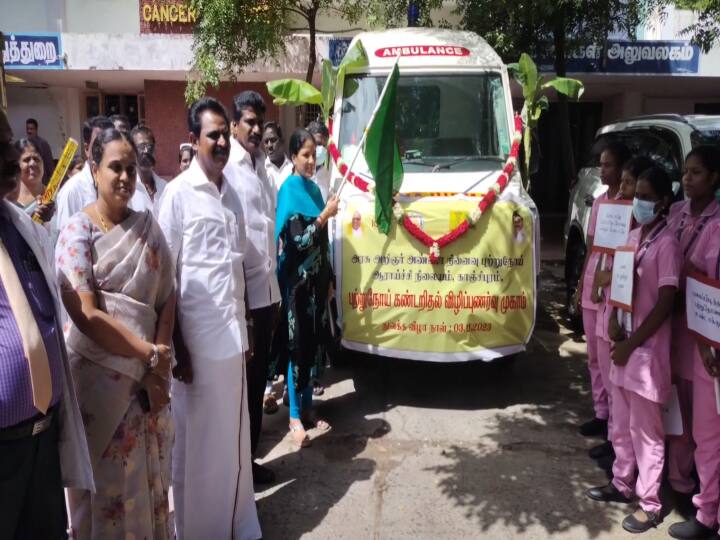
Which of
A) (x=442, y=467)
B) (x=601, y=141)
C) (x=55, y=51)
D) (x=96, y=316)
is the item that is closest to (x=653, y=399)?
(x=442, y=467)

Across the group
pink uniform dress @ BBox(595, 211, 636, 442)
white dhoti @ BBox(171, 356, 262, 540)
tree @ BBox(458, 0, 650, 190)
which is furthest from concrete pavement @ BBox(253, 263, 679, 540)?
tree @ BBox(458, 0, 650, 190)

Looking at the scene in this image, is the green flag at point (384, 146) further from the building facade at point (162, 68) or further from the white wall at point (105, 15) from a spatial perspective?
the white wall at point (105, 15)

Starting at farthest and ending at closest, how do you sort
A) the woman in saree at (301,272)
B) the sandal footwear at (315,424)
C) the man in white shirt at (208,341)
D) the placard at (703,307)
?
the sandal footwear at (315,424) → the woman in saree at (301,272) → the placard at (703,307) → the man in white shirt at (208,341)

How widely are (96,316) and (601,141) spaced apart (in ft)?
20.6

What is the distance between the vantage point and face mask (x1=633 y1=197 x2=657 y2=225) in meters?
3.26

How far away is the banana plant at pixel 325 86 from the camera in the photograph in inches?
213

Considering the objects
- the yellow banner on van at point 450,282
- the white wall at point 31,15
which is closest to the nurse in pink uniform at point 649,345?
the yellow banner on van at point 450,282

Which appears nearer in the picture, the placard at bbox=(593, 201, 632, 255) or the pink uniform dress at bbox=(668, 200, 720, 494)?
the pink uniform dress at bbox=(668, 200, 720, 494)

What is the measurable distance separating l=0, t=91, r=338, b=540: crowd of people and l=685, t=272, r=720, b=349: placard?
6.98 ft

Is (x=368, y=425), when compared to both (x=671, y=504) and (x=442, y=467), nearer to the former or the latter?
(x=442, y=467)

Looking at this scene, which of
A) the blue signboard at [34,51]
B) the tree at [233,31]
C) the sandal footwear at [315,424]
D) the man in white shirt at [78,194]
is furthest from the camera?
the blue signboard at [34,51]

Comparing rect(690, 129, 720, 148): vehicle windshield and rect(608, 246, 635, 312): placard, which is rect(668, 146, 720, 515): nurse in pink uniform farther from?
rect(690, 129, 720, 148): vehicle windshield

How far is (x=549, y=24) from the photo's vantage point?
9.15 meters

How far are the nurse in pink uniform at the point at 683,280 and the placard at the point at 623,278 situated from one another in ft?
0.76
